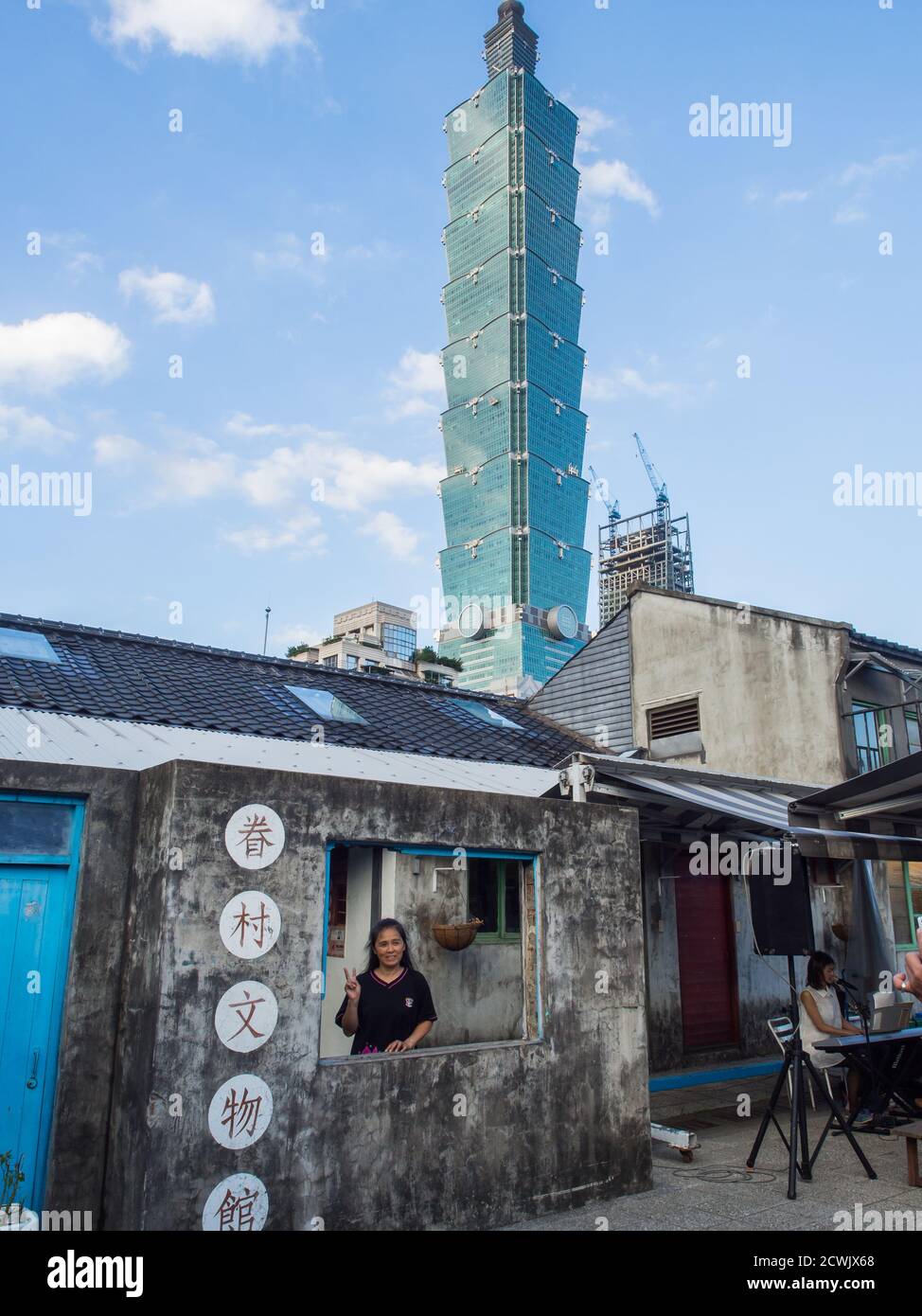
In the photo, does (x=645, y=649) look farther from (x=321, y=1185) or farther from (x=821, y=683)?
(x=321, y=1185)

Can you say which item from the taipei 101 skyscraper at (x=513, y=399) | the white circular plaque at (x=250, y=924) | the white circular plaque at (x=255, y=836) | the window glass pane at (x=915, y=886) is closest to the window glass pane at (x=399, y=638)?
the taipei 101 skyscraper at (x=513, y=399)

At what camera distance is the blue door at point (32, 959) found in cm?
504

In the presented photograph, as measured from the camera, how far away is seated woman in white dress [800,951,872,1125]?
785cm

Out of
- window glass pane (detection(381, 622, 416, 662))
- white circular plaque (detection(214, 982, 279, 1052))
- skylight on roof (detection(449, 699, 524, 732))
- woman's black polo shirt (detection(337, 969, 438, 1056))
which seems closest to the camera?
white circular plaque (detection(214, 982, 279, 1052))

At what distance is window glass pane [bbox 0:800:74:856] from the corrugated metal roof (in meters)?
0.29

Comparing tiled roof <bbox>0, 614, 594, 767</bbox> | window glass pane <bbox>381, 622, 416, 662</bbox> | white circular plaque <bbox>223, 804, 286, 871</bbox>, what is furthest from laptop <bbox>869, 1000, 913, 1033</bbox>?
window glass pane <bbox>381, 622, 416, 662</bbox>

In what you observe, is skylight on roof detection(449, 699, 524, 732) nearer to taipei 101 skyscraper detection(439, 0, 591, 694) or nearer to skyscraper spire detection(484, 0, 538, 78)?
taipei 101 skyscraper detection(439, 0, 591, 694)

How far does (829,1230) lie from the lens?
5.46 meters

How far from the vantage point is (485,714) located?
1455 centimetres

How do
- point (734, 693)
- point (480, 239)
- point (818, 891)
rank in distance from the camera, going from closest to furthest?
point (818, 891) < point (734, 693) < point (480, 239)
